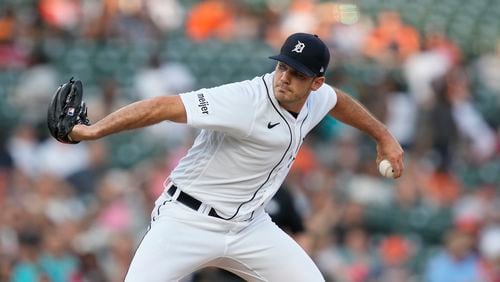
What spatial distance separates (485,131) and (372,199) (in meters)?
2.20

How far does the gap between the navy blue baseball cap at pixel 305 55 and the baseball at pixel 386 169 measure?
78 cm

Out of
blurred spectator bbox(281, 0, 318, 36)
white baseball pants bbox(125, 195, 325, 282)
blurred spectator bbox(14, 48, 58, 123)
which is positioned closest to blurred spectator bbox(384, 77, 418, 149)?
blurred spectator bbox(281, 0, 318, 36)

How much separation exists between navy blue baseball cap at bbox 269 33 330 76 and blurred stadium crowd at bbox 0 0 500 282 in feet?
11.1

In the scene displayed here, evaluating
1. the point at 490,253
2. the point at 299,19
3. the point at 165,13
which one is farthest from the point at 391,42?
the point at 490,253

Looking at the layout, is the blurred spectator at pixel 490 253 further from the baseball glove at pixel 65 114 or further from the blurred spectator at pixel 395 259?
the baseball glove at pixel 65 114

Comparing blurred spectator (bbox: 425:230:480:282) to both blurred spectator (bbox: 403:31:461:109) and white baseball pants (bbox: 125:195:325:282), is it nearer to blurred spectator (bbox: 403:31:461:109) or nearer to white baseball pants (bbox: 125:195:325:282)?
blurred spectator (bbox: 403:31:461:109)

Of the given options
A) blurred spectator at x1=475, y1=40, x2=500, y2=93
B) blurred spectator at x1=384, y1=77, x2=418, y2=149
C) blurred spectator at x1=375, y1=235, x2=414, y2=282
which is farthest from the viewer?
blurred spectator at x1=475, y1=40, x2=500, y2=93

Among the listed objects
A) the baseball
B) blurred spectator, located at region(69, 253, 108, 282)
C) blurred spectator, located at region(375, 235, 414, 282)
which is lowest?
blurred spectator, located at region(375, 235, 414, 282)

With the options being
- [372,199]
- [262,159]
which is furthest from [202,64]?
[262,159]

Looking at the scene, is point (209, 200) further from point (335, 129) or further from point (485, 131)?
point (485, 131)

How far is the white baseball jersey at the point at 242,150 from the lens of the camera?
243 inches

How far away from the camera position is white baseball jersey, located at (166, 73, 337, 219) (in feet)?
20.3

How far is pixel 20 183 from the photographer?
38.5 feet

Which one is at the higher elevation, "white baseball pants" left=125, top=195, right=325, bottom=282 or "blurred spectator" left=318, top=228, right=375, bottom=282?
"white baseball pants" left=125, top=195, right=325, bottom=282
